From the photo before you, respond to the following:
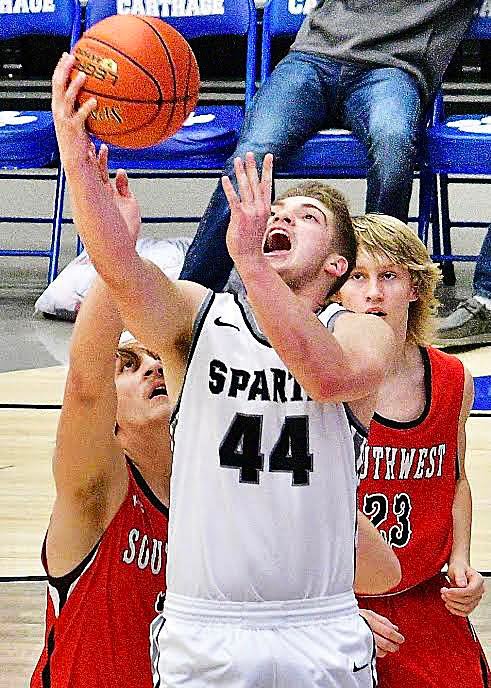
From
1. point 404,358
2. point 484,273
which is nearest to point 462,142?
point 484,273

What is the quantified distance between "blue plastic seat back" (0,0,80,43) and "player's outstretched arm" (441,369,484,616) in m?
3.69

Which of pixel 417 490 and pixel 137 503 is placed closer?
pixel 137 503

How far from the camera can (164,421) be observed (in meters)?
2.05

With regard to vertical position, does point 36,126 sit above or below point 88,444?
below

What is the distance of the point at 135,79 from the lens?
205 cm

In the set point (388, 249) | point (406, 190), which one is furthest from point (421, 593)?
point (406, 190)

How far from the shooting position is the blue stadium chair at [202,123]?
16.6 ft

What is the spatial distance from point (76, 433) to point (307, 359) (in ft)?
1.24

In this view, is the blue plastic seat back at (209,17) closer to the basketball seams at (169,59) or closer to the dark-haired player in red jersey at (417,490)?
the dark-haired player in red jersey at (417,490)

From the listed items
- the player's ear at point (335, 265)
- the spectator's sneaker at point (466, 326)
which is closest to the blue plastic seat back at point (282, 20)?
the spectator's sneaker at point (466, 326)

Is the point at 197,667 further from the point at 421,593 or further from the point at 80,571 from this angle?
the point at 421,593

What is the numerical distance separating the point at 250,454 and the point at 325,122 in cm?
333

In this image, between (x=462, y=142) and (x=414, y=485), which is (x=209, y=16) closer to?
(x=462, y=142)

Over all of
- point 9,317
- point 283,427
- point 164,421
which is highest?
point 283,427
